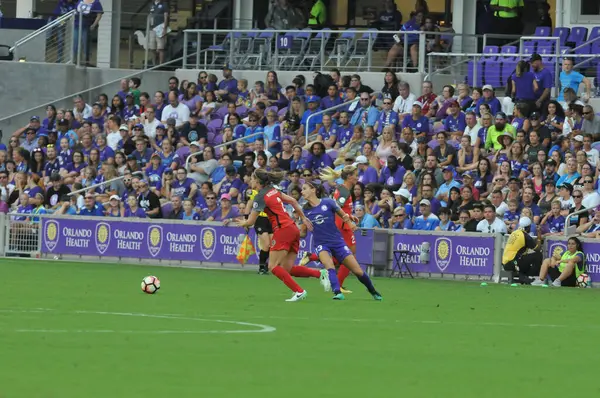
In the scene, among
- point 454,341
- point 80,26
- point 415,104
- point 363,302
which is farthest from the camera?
point 80,26

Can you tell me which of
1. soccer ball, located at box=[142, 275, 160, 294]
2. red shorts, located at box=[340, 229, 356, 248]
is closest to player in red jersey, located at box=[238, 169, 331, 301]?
red shorts, located at box=[340, 229, 356, 248]

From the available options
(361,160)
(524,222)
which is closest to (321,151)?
(361,160)

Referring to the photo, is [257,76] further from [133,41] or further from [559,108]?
[559,108]

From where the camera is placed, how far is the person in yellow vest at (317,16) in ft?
126

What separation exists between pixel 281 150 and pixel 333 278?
12687mm

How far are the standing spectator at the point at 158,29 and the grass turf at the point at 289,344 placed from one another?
1745 centimetres

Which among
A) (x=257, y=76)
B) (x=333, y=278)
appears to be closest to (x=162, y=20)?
(x=257, y=76)

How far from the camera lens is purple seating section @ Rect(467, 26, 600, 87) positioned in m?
32.5

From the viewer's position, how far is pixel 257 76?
1443 inches

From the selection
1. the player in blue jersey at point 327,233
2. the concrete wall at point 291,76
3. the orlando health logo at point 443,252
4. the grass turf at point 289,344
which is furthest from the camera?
the concrete wall at point 291,76

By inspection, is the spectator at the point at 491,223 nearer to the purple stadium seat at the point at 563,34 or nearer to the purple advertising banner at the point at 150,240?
the purple advertising banner at the point at 150,240

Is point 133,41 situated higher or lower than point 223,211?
higher

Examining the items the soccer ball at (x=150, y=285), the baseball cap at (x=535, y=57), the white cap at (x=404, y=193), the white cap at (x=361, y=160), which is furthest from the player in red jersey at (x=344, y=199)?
the baseball cap at (x=535, y=57)

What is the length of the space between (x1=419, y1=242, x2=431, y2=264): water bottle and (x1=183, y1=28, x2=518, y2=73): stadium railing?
26.9 feet
